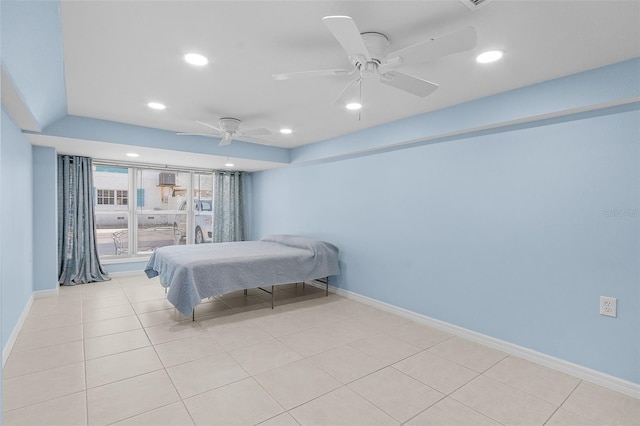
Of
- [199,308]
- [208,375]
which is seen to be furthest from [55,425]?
[199,308]

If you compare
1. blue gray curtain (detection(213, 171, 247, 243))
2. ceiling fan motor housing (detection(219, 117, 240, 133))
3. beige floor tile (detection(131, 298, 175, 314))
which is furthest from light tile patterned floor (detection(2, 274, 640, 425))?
blue gray curtain (detection(213, 171, 247, 243))

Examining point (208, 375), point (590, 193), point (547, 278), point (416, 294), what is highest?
point (590, 193)

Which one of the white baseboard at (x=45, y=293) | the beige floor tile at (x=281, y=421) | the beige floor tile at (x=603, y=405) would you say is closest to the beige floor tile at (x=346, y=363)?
the beige floor tile at (x=281, y=421)

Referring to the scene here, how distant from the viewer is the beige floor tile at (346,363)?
8.25 feet

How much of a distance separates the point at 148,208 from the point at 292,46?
16.8 feet

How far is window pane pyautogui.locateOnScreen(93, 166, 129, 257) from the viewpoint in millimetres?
5605

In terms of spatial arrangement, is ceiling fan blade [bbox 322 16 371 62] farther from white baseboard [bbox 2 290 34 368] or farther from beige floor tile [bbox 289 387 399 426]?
white baseboard [bbox 2 290 34 368]

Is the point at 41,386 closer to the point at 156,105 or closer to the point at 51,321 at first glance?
the point at 51,321

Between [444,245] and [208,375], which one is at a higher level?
[444,245]

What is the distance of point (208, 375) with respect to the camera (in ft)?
8.07

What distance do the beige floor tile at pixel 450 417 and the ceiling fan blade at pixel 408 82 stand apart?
2097 mm

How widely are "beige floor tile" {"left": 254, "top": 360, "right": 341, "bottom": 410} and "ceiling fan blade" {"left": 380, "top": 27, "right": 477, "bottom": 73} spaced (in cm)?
221

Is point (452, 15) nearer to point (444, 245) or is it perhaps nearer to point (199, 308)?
point (444, 245)

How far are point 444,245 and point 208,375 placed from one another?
8.29 ft
